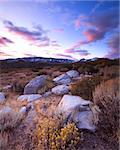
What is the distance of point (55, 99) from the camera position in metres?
7.25

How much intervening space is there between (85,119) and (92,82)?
197cm

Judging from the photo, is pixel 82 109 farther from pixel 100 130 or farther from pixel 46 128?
pixel 46 128

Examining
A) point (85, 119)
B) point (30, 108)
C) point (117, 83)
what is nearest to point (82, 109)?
point (85, 119)

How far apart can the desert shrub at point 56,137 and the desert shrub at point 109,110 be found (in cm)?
60

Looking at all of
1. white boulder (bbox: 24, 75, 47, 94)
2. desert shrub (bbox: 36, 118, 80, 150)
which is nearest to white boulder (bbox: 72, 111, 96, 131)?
desert shrub (bbox: 36, 118, 80, 150)

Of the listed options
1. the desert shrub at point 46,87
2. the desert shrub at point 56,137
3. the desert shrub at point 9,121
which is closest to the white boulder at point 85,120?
the desert shrub at point 56,137

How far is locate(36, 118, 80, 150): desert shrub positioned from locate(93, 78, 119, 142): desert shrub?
0.60 meters

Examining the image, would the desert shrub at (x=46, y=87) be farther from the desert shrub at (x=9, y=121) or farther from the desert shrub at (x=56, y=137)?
the desert shrub at (x=56, y=137)

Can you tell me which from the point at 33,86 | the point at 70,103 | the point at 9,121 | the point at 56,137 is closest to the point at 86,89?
the point at 70,103

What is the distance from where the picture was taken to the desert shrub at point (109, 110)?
491 cm

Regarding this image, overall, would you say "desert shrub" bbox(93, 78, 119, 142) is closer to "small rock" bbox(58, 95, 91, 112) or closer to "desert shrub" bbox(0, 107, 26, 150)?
"small rock" bbox(58, 95, 91, 112)

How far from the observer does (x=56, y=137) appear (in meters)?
4.37

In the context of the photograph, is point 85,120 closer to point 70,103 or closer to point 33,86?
point 70,103

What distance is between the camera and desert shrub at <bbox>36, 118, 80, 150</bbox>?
14.2 ft
